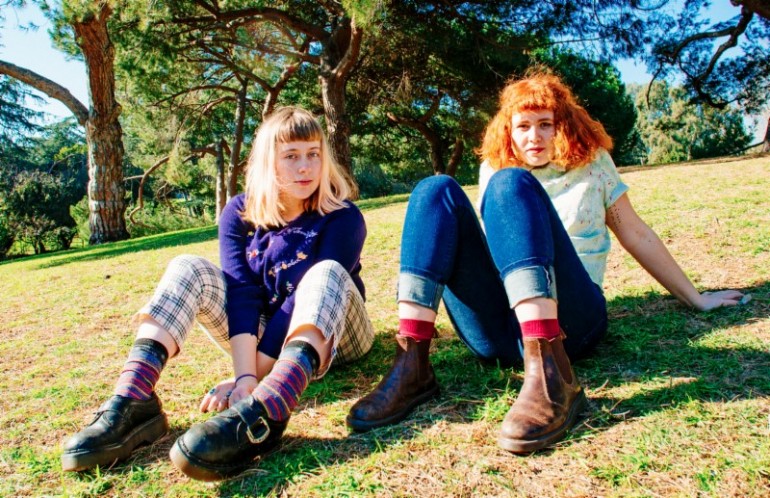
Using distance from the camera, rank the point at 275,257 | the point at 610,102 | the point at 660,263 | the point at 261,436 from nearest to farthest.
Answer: the point at 261,436 → the point at 275,257 → the point at 660,263 → the point at 610,102

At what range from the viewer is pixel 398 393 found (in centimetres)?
176

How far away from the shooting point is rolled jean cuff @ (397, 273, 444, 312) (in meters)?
1.75

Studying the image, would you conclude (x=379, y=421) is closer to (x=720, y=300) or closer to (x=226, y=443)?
(x=226, y=443)

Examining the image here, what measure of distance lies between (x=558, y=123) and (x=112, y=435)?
1959mm

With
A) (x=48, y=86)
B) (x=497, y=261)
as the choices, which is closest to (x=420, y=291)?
(x=497, y=261)

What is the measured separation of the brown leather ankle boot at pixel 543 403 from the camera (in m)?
1.50

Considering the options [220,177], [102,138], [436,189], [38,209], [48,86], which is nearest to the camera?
[436,189]

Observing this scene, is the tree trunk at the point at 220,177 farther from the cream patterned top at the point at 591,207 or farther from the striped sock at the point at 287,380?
the striped sock at the point at 287,380

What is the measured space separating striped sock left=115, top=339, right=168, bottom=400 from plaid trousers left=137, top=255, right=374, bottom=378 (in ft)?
0.25

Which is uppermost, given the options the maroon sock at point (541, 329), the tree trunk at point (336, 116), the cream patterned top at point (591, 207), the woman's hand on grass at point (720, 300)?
the tree trunk at point (336, 116)

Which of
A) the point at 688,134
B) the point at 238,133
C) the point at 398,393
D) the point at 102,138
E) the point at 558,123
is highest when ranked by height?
the point at 688,134

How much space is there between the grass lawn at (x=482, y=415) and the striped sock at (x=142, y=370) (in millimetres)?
212

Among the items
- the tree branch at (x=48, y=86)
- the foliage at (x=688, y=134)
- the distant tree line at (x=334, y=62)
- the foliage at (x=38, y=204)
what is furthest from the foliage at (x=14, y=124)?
the foliage at (x=688, y=134)

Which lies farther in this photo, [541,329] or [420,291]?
[420,291]
